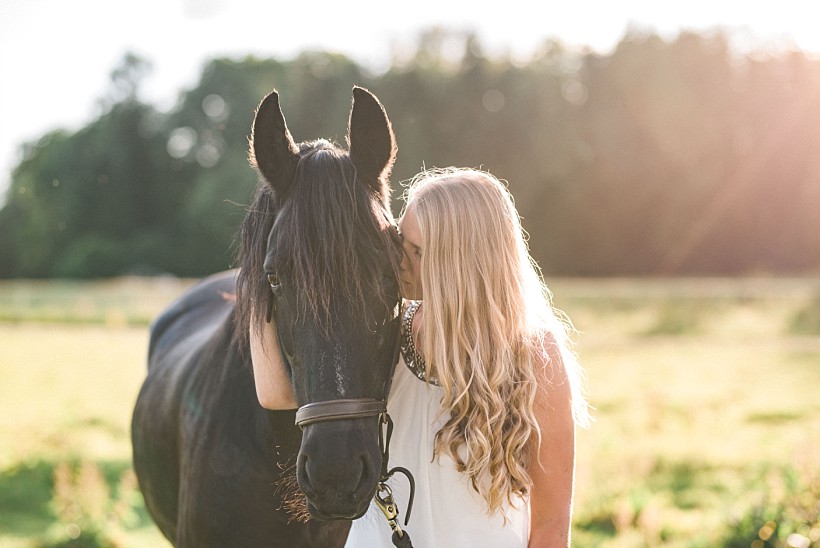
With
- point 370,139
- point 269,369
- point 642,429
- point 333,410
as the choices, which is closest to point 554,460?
point 333,410

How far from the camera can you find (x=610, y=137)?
1246 inches

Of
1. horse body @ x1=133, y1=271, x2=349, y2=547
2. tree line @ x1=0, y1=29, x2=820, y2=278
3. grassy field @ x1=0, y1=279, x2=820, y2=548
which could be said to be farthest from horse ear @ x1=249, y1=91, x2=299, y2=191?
tree line @ x1=0, y1=29, x2=820, y2=278

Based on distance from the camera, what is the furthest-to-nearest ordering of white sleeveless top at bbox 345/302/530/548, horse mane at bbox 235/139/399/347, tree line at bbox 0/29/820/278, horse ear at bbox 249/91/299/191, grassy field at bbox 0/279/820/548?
tree line at bbox 0/29/820/278, grassy field at bbox 0/279/820/548, horse ear at bbox 249/91/299/191, white sleeveless top at bbox 345/302/530/548, horse mane at bbox 235/139/399/347

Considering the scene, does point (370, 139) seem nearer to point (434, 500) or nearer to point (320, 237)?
point (320, 237)

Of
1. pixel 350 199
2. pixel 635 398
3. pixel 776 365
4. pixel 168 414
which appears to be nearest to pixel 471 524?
pixel 350 199

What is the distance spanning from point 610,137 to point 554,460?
31.1 meters

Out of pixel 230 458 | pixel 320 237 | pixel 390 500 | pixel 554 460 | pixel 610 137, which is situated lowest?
pixel 230 458

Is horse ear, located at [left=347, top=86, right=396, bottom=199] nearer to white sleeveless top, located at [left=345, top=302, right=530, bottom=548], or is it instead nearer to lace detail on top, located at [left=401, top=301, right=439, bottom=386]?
lace detail on top, located at [left=401, top=301, right=439, bottom=386]

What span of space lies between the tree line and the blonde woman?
89.8 ft

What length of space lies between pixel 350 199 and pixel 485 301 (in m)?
0.48

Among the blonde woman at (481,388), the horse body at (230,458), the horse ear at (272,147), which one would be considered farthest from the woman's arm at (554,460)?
the horse ear at (272,147)

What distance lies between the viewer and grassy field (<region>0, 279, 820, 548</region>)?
552 centimetres

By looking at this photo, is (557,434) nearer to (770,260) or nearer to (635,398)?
(635,398)

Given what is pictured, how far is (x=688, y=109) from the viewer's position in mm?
31328
